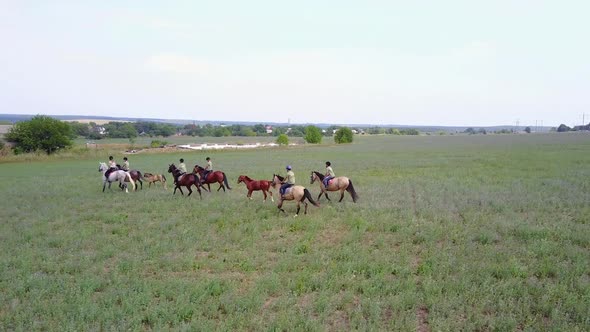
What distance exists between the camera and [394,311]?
7.20 meters

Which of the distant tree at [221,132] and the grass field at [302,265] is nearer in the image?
the grass field at [302,265]

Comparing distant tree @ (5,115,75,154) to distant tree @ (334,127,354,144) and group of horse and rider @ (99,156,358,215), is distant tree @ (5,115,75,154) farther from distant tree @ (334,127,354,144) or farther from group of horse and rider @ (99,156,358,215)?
distant tree @ (334,127,354,144)

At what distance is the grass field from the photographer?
7016mm

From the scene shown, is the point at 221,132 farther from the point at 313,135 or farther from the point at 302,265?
the point at 302,265

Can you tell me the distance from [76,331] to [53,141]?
64645 millimetres

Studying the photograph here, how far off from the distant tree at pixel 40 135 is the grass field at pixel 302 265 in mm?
51166

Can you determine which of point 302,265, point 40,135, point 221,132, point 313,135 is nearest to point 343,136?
point 313,135

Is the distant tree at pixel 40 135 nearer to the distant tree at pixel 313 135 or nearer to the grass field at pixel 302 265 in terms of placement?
the grass field at pixel 302 265

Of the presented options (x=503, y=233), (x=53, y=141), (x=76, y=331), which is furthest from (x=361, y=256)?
(x=53, y=141)

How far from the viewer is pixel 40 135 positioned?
198 feet

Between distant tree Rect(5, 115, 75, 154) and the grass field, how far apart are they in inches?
2014

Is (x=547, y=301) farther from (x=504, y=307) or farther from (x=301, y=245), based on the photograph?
(x=301, y=245)

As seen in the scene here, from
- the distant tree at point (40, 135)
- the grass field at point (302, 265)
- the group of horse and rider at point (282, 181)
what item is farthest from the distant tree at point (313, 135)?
the grass field at point (302, 265)

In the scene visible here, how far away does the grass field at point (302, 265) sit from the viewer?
7.02 m
